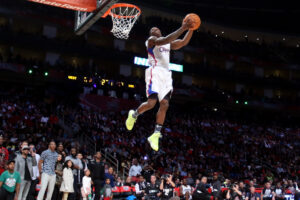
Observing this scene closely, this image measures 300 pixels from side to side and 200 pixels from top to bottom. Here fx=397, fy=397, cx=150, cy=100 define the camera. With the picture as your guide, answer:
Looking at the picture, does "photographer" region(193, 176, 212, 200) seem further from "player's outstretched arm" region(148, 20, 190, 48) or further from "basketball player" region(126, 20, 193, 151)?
"player's outstretched arm" region(148, 20, 190, 48)

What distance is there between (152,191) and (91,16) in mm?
5945

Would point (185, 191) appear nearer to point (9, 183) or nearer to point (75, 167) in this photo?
point (75, 167)

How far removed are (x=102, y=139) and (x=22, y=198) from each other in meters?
10.6

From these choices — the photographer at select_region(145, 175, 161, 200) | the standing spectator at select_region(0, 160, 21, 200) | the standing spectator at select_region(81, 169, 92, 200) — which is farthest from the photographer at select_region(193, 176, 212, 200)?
the standing spectator at select_region(0, 160, 21, 200)

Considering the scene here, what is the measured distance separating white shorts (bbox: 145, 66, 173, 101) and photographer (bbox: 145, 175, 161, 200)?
22.9ft

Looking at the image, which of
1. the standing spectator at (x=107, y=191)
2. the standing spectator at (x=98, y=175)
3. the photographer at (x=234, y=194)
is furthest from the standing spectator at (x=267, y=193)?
the standing spectator at (x=98, y=175)

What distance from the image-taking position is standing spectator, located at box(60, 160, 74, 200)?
38.4ft

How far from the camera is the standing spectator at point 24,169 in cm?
1066

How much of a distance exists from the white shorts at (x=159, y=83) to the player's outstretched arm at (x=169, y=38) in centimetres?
46

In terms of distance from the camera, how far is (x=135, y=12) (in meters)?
14.1

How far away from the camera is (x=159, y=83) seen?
6.66 meters

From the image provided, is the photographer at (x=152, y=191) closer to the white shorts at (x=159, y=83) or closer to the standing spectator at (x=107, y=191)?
the standing spectator at (x=107, y=191)

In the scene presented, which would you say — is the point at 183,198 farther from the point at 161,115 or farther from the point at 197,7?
the point at 197,7

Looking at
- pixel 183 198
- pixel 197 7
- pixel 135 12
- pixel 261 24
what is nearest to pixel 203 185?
pixel 183 198
